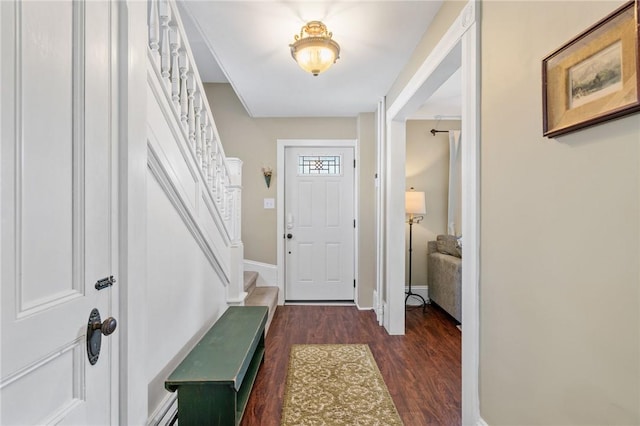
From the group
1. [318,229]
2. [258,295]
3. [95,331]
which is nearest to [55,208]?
[95,331]

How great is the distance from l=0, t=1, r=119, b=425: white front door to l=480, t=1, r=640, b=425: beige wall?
4.74ft

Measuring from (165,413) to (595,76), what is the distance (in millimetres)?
2259

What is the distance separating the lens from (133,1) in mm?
1042

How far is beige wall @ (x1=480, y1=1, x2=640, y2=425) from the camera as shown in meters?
0.85

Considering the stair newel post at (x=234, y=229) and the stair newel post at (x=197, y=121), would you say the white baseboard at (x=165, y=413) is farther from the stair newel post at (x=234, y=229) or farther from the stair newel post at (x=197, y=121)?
the stair newel post at (x=197, y=121)

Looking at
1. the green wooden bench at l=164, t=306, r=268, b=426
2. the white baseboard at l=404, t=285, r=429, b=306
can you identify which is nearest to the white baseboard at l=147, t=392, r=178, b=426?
the green wooden bench at l=164, t=306, r=268, b=426

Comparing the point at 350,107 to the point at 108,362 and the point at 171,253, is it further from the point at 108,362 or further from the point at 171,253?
the point at 108,362

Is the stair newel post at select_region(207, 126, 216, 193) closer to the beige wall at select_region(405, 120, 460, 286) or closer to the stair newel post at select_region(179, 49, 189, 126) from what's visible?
the stair newel post at select_region(179, 49, 189, 126)

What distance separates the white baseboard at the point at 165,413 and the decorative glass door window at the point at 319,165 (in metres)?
3.06

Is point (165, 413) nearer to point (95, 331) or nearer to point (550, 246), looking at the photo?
point (95, 331)

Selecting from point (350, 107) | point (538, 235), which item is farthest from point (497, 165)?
point (350, 107)

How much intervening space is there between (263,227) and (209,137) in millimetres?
2047

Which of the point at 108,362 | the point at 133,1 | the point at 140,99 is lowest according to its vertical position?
the point at 108,362

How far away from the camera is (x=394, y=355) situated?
267cm
